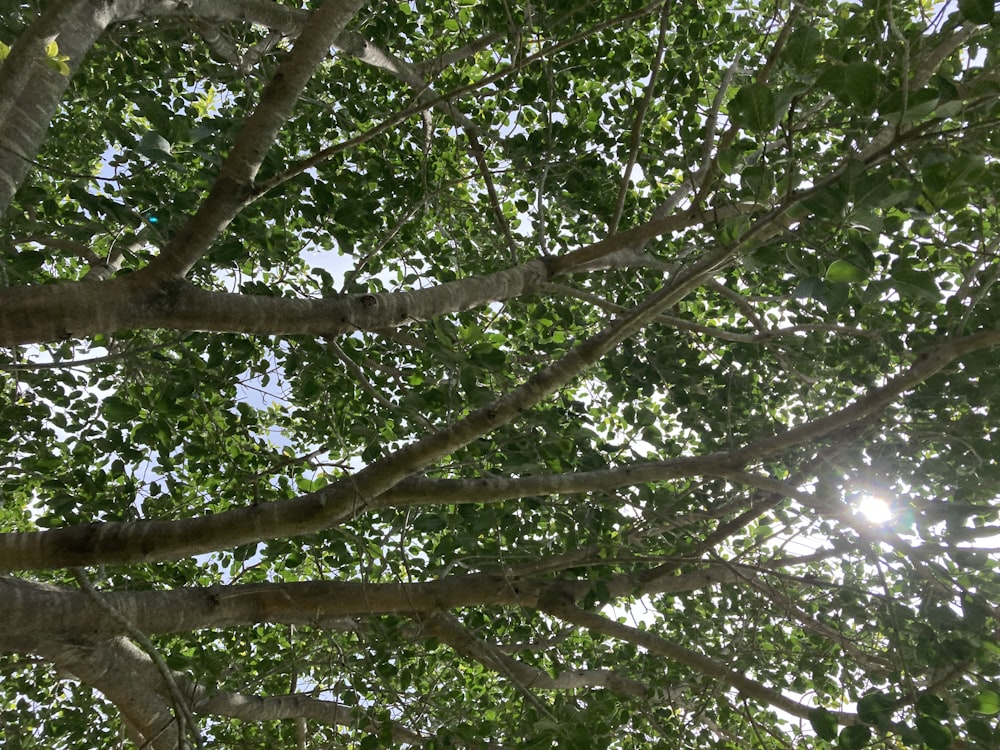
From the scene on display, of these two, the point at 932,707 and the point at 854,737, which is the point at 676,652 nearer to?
the point at 854,737

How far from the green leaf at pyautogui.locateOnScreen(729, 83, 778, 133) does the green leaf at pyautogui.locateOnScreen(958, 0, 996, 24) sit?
20.4 inches

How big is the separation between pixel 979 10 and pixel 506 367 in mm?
2179

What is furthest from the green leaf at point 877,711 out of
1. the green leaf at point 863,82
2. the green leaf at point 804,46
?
the green leaf at point 804,46

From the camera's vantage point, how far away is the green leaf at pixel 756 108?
1469mm

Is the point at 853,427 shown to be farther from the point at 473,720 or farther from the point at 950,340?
the point at 473,720

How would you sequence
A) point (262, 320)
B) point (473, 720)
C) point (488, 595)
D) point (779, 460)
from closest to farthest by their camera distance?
1. point (262, 320)
2. point (488, 595)
3. point (779, 460)
4. point (473, 720)

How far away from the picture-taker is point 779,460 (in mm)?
3756

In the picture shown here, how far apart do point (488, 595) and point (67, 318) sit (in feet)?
6.69

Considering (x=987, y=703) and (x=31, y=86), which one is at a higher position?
(x=31, y=86)

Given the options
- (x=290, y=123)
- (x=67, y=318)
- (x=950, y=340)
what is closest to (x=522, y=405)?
(x=67, y=318)

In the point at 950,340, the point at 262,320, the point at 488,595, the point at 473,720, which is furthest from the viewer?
the point at 473,720

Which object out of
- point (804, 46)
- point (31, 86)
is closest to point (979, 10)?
point (804, 46)

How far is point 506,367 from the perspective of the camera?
131 inches

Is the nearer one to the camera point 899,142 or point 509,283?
point 899,142
